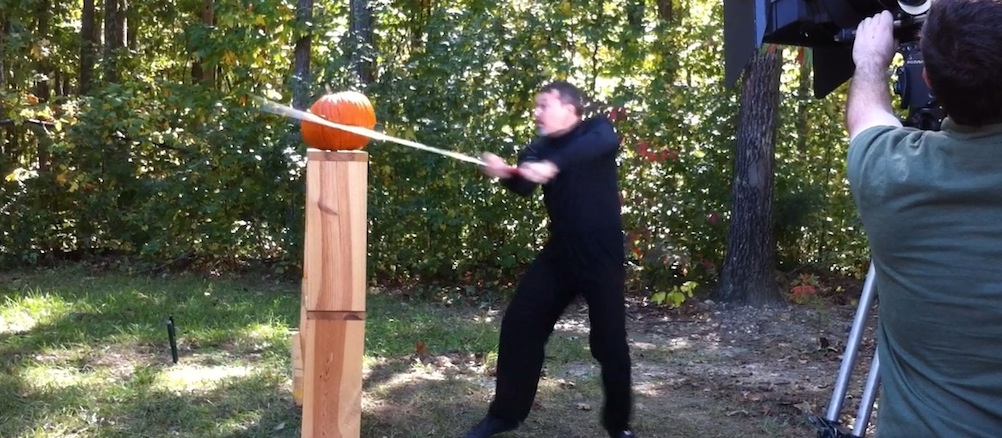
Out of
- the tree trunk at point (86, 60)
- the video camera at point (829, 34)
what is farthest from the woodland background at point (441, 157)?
the video camera at point (829, 34)

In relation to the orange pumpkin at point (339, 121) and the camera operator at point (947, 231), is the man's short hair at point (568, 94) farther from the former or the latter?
the camera operator at point (947, 231)

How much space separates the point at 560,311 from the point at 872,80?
258 cm

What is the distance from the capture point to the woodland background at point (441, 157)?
8.55m

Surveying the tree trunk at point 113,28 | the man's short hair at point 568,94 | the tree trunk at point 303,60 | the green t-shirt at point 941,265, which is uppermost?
the tree trunk at point 113,28

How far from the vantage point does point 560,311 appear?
423 centimetres

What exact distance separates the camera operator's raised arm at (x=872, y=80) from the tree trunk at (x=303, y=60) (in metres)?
7.31

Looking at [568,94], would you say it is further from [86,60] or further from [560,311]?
[86,60]

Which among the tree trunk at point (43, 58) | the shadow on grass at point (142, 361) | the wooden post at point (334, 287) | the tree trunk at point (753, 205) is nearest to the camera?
the wooden post at point (334, 287)

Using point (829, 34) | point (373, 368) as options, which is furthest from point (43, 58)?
point (829, 34)

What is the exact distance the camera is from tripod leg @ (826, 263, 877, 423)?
97.7 inches

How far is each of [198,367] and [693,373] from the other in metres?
3.16

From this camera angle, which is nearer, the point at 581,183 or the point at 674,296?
the point at 581,183

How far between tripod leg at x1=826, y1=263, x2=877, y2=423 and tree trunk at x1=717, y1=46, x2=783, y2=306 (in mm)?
5719

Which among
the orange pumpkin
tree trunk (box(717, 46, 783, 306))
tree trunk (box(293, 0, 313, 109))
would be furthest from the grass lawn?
tree trunk (box(293, 0, 313, 109))
